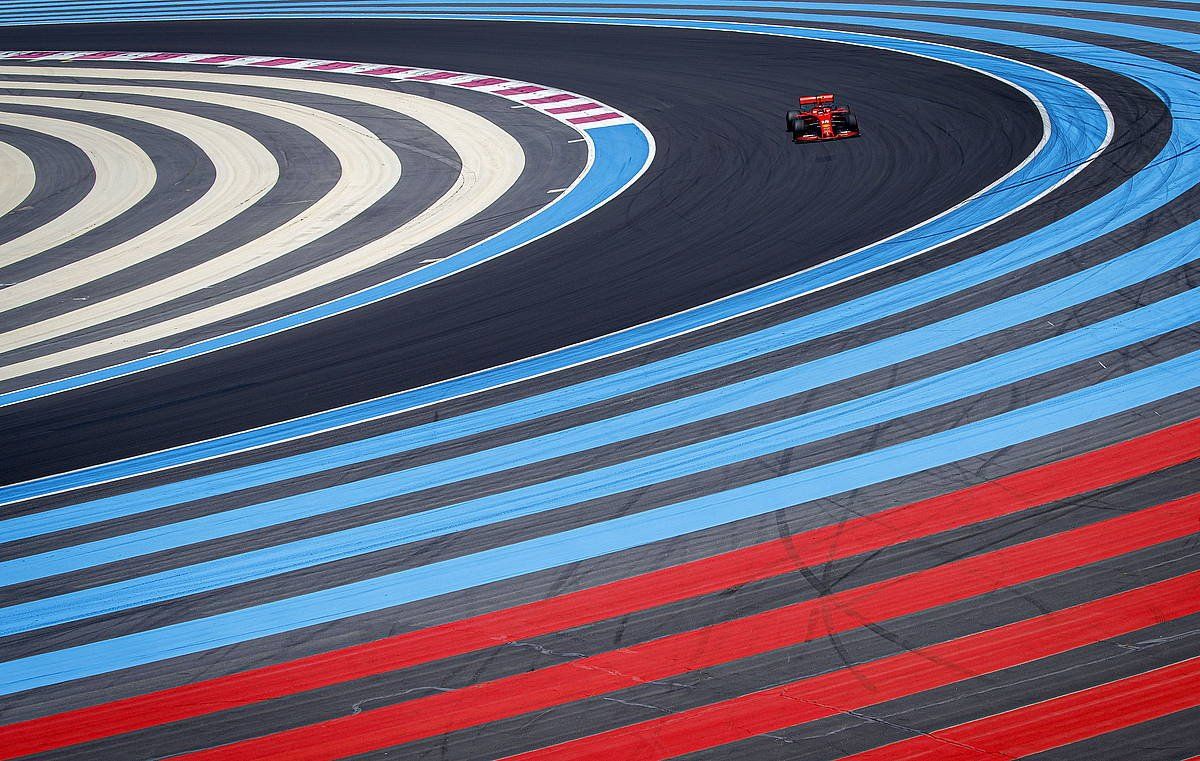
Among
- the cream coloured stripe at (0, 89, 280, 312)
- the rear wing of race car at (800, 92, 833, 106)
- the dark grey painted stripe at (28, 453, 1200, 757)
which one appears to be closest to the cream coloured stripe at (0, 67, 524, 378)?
the cream coloured stripe at (0, 89, 280, 312)

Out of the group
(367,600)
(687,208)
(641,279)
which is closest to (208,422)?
(367,600)

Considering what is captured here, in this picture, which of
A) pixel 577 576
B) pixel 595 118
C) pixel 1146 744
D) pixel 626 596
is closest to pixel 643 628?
pixel 626 596

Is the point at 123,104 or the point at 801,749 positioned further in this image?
the point at 123,104

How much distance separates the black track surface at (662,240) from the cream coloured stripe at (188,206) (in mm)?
1893

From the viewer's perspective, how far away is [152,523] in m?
5.61

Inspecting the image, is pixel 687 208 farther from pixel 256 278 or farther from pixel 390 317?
pixel 256 278

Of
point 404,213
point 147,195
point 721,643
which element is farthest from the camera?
point 147,195

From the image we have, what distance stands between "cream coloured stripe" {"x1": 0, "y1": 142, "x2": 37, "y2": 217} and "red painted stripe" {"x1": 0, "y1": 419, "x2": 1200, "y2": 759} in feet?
26.5

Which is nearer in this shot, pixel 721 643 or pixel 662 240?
pixel 721 643

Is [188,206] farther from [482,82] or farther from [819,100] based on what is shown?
[819,100]

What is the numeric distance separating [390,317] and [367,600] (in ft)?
10.0

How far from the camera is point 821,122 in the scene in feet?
33.7

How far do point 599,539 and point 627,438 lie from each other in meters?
0.88

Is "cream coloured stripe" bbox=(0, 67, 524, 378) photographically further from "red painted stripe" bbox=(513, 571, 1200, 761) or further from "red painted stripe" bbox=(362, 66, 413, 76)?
"red painted stripe" bbox=(513, 571, 1200, 761)
